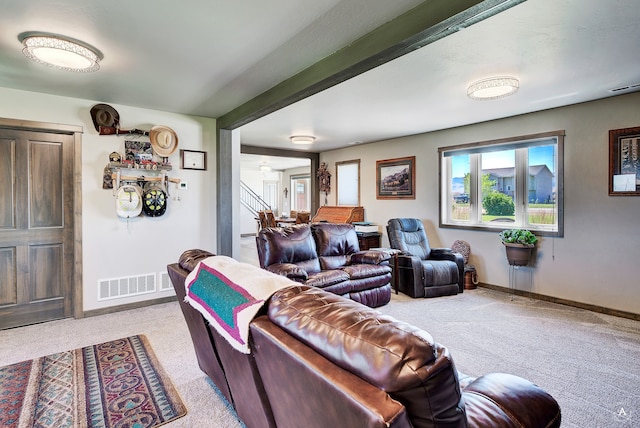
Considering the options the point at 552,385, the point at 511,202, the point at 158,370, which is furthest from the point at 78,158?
the point at 511,202

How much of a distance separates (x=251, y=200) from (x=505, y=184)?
8.80 metres

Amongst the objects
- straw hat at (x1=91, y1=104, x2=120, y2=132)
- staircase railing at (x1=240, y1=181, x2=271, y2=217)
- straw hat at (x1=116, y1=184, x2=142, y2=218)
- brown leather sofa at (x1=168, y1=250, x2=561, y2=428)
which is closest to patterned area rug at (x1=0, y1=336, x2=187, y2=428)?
brown leather sofa at (x1=168, y1=250, x2=561, y2=428)

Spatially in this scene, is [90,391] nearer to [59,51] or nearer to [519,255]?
[59,51]

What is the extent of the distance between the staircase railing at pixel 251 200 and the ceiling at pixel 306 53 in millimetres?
7279

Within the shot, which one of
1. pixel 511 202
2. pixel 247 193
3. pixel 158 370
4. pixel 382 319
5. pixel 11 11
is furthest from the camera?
pixel 247 193

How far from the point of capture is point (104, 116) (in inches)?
143

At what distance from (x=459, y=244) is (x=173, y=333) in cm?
413

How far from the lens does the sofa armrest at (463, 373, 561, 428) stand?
104 centimetres

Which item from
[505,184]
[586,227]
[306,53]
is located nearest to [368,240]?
[505,184]

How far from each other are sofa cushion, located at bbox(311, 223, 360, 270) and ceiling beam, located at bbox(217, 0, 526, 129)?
1.70 meters

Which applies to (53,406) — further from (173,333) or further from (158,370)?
(173,333)

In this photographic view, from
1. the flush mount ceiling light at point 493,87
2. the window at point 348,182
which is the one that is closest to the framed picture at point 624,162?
the flush mount ceiling light at point 493,87

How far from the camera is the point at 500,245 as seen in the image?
4.68 meters

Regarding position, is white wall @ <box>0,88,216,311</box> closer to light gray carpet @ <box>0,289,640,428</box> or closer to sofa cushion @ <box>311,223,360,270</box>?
light gray carpet @ <box>0,289,640,428</box>
